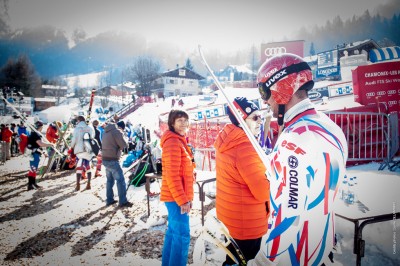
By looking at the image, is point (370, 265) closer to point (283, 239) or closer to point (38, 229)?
point (283, 239)

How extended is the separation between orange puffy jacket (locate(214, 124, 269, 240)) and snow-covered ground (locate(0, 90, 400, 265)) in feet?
1.98

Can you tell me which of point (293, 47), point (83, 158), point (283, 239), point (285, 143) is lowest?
point (83, 158)

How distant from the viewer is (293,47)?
18.3m

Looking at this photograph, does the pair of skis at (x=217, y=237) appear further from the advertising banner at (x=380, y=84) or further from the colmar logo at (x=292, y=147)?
the advertising banner at (x=380, y=84)

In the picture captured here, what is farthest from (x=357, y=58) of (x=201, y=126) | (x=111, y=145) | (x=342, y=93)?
(x=111, y=145)

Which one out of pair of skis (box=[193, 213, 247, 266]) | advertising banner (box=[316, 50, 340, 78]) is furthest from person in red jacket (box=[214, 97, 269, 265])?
advertising banner (box=[316, 50, 340, 78])

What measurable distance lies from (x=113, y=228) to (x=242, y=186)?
12.4 feet

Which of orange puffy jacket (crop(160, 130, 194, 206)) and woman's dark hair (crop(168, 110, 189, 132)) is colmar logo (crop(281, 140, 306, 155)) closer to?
orange puffy jacket (crop(160, 130, 194, 206))

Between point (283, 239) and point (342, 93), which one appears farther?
point (342, 93)

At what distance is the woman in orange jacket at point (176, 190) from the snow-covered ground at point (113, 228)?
0.28m

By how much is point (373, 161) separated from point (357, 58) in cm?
2951

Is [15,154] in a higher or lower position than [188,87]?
lower

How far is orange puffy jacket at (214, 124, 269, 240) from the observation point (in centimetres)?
204

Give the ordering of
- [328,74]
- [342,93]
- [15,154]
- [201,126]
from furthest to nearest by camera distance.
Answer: [328,74], [342,93], [15,154], [201,126]
